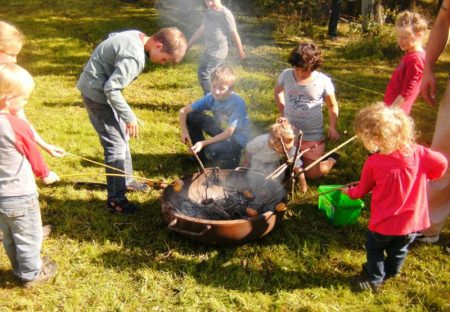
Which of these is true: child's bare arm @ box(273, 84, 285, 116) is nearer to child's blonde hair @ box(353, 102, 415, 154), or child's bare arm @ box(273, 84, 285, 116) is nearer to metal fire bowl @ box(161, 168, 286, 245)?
metal fire bowl @ box(161, 168, 286, 245)

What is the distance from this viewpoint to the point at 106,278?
3039mm

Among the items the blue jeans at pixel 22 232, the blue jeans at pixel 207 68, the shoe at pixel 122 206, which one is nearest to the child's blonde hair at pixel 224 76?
the shoe at pixel 122 206

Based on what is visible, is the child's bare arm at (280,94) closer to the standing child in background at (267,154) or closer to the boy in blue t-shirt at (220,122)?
the boy in blue t-shirt at (220,122)

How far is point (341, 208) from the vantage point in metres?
3.46

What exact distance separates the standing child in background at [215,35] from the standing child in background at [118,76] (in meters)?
2.19

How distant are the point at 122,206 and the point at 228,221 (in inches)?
49.6

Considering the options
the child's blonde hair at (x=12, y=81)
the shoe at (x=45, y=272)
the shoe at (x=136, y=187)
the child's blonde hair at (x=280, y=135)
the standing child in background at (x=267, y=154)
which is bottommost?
the shoe at (x=45, y=272)

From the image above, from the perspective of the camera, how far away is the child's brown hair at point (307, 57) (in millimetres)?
3662

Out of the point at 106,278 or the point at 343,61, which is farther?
the point at 343,61

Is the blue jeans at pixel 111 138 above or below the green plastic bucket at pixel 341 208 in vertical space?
above

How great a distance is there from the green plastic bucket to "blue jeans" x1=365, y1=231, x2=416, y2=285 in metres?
0.62

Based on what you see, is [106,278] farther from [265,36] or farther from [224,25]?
[265,36]

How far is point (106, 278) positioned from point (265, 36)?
7.21 metres

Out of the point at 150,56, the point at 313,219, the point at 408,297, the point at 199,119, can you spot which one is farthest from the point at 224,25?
the point at 408,297
